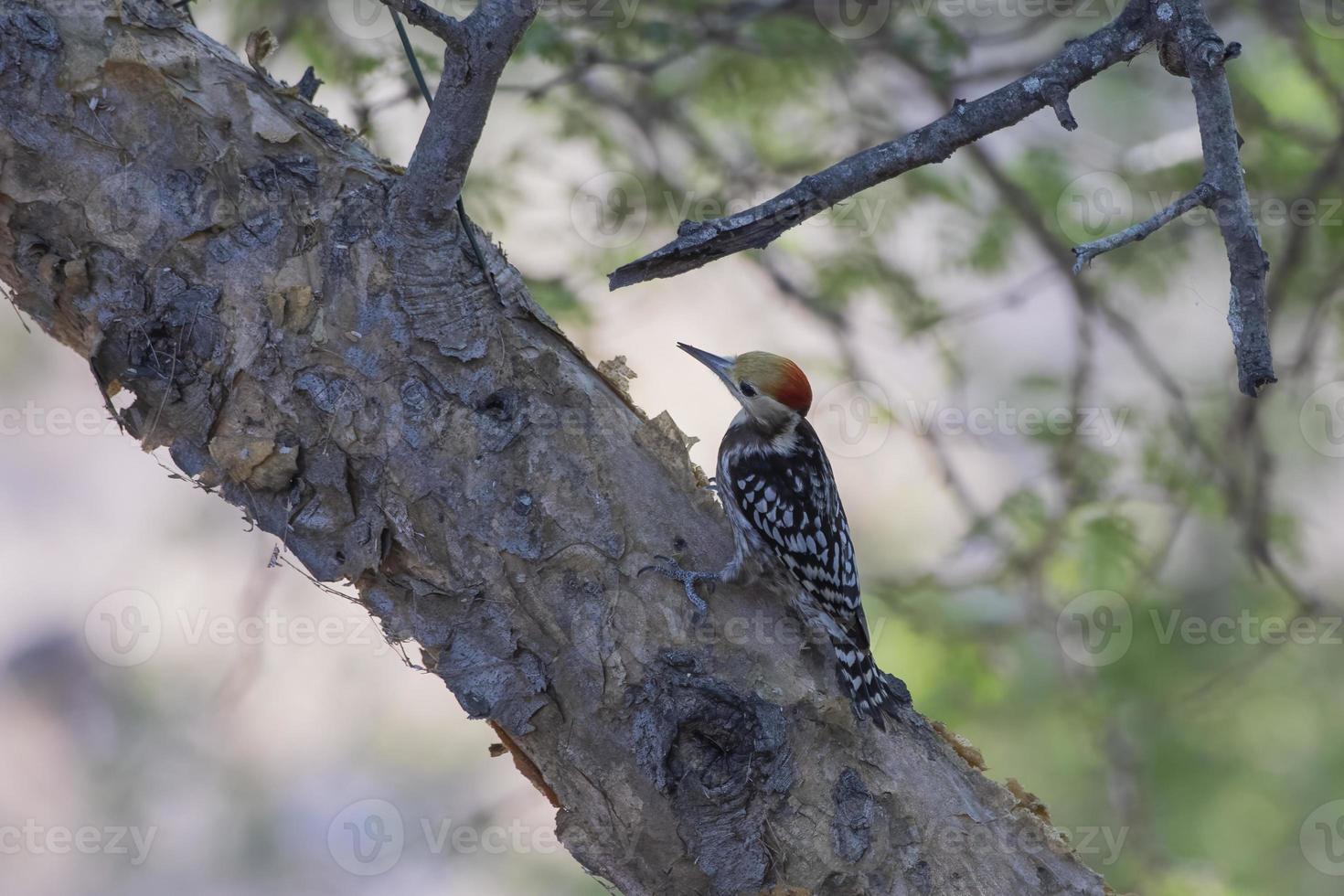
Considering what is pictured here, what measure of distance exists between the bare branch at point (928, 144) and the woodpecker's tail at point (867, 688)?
1.07m

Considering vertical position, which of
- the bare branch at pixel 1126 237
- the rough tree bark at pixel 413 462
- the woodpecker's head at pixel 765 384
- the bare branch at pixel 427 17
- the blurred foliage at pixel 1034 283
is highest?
the blurred foliage at pixel 1034 283

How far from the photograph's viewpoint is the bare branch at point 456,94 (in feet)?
7.51

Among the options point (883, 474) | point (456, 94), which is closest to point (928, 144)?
point (456, 94)

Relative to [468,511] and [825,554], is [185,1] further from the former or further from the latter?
[825,554]

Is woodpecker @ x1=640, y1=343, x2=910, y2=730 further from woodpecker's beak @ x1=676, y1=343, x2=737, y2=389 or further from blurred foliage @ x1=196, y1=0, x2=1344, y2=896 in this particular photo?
blurred foliage @ x1=196, y1=0, x2=1344, y2=896

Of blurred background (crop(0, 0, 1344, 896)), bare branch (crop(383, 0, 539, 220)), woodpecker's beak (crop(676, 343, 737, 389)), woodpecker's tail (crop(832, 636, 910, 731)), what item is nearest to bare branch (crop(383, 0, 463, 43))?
bare branch (crop(383, 0, 539, 220))

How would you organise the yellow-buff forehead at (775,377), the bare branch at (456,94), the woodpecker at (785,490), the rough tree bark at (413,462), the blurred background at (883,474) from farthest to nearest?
the blurred background at (883,474) < the yellow-buff forehead at (775,377) < the woodpecker at (785,490) < the rough tree bark at (413,462) < the bare branch at (456,94)

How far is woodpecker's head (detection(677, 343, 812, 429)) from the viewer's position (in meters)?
4.23

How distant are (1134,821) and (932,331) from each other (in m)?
2.45

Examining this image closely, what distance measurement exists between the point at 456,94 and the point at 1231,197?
5.19ft

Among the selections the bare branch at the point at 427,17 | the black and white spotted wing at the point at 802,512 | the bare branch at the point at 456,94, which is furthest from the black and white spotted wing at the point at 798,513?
the bare branch at the point at 427,17

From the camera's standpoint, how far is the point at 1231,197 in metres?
2.24

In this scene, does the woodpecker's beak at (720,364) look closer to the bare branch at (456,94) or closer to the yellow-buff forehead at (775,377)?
the yellow-buff forehead at (775,377)

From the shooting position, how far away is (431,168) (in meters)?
2.59
